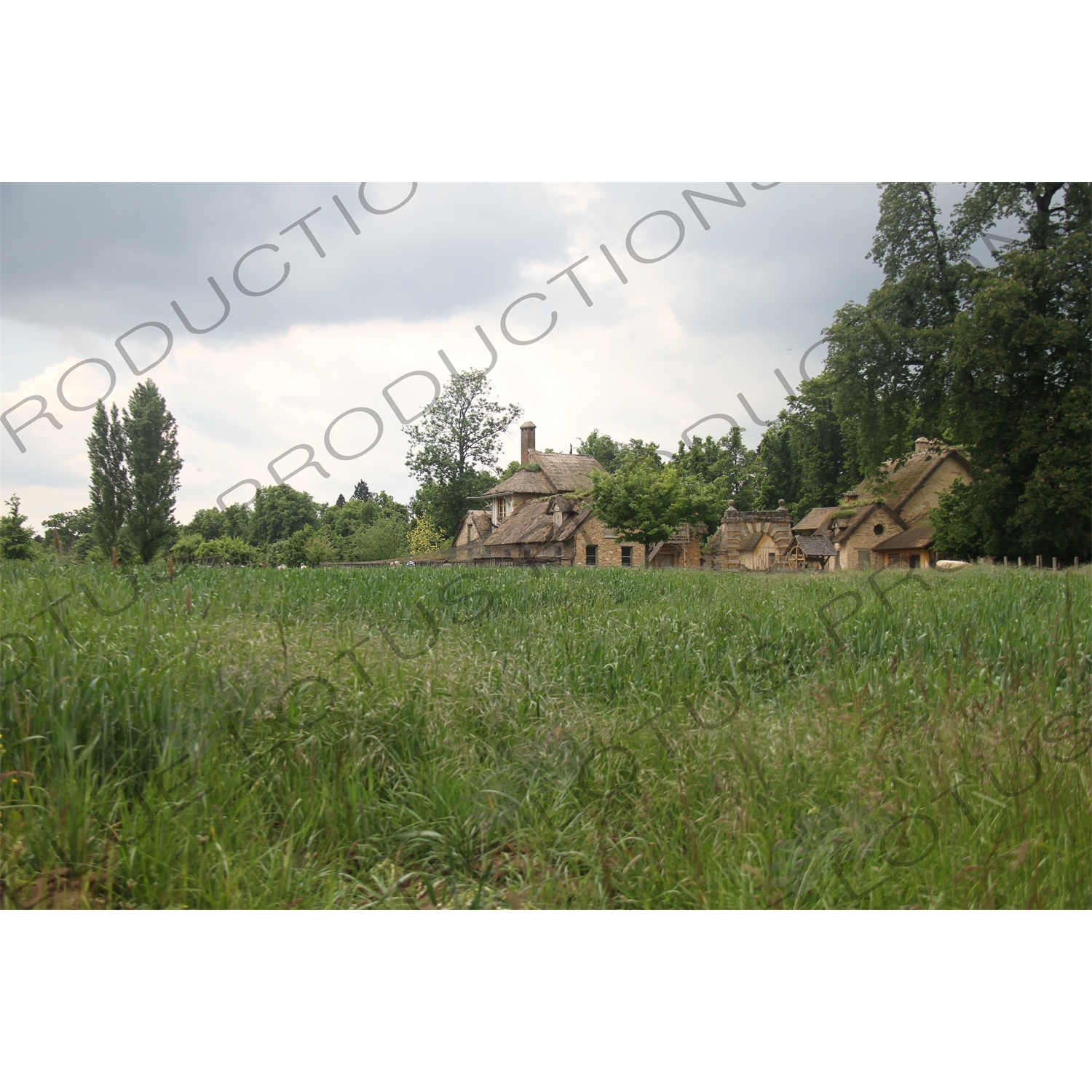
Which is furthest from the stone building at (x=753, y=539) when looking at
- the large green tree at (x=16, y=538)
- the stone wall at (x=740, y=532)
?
the large green tree at (x=16, y=538)

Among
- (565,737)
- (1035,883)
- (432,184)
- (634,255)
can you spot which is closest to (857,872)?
(1035,883)

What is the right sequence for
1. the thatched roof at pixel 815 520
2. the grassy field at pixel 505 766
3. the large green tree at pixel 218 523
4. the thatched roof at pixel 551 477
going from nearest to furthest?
the grassy field at pixel 505 766, the large green tree at pixel 218 523, the thatched roof at pixel 551 477, the thatched roof at pixel 815 520

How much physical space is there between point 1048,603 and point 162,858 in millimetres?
6289

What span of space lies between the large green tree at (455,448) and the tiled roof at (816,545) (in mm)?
3214

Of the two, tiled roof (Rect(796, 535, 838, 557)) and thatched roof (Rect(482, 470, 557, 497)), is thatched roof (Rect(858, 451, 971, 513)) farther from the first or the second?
thatched roof (Rect(482, 470, 557, 497))

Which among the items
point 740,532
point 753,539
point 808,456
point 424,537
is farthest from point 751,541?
point 424,537

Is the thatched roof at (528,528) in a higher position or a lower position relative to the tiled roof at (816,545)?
higher

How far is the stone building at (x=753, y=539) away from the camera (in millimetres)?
6598

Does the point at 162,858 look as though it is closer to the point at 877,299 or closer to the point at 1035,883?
the point at 1035,883

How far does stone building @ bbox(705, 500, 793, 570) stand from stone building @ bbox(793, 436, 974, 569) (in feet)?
1.22

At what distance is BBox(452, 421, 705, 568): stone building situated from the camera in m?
5.80

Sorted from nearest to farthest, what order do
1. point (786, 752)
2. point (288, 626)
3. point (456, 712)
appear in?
point (786, 752) → point (456, 712) → point (288, 626)

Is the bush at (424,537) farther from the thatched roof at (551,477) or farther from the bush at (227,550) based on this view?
the bush at (227,550)

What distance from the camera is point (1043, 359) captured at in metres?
5.01
